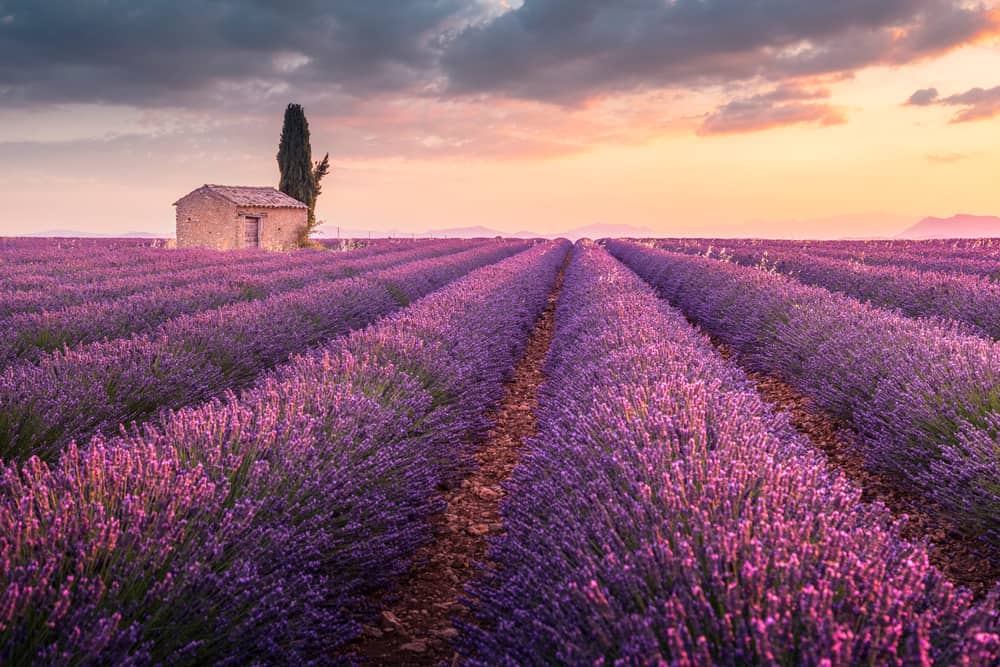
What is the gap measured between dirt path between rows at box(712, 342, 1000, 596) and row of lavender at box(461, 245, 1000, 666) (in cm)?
26

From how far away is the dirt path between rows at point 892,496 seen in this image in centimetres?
278

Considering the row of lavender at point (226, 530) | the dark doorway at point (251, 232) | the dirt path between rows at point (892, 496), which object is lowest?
the dirt path between rows at point (892, 496)

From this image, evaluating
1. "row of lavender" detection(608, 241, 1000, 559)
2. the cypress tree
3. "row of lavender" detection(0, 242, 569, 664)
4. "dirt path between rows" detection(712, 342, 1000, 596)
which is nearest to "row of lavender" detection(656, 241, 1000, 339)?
"row of lavender" detection(608, 241, 1000, 559)

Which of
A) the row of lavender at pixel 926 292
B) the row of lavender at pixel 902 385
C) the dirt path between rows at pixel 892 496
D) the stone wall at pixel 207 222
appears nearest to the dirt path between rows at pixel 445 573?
the dirt path between rows at pixel 892 496

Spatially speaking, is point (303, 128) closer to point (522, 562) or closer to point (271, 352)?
point (271, 352)

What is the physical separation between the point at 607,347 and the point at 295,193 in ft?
83.0

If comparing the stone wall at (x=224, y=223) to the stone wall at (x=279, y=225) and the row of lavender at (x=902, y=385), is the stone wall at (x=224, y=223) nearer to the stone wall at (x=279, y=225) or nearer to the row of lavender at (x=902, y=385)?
the stone wall at (x=279, y=225)

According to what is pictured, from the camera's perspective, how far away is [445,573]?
2.75 meters

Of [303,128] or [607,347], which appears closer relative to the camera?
[607,347]

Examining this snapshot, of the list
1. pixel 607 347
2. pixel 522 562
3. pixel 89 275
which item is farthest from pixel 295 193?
pixel 522 562

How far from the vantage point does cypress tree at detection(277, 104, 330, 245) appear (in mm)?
26147

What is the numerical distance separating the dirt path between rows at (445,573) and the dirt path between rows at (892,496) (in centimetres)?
156

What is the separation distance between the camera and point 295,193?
26.7m

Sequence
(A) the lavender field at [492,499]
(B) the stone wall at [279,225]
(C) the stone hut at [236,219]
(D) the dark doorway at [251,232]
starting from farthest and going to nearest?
(B) the stone wall at [279,225] < (D) the dark doorway at [251,232] < (C) the stone hut at [236,219] < (A) the lavender field at [492,499]
